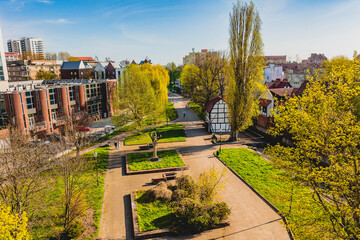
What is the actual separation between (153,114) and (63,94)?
49.2 ft

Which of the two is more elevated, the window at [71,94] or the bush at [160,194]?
the window at [71,94]

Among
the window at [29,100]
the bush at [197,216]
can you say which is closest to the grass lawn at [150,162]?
the bush at [197,216]

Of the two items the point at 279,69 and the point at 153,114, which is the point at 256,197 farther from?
the point at 279,69

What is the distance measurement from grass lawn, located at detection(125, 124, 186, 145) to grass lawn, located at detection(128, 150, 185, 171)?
485 centimetres

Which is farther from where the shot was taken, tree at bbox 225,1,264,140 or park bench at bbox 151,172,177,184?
tree at bbox 225,1,264,140

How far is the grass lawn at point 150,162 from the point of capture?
2317 cm

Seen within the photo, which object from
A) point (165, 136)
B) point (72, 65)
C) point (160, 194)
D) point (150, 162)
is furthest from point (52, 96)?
point (72, 65)

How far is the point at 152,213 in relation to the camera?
15.6 meters

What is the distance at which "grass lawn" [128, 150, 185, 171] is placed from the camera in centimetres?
2317

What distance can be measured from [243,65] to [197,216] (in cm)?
2016

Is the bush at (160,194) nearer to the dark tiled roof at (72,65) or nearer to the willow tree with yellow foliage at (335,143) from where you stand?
the willow tree with yellow foliage at (335,143)

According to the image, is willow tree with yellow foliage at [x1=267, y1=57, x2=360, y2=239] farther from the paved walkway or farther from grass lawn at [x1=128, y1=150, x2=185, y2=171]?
grass lawn at [x1=128, y1=150, x2=185, y2=171]

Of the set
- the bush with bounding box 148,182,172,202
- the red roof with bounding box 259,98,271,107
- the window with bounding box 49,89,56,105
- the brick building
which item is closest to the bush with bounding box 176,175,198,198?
the bush with bounding box 148,182,172,202

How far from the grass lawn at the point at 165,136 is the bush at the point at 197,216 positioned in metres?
17.4
